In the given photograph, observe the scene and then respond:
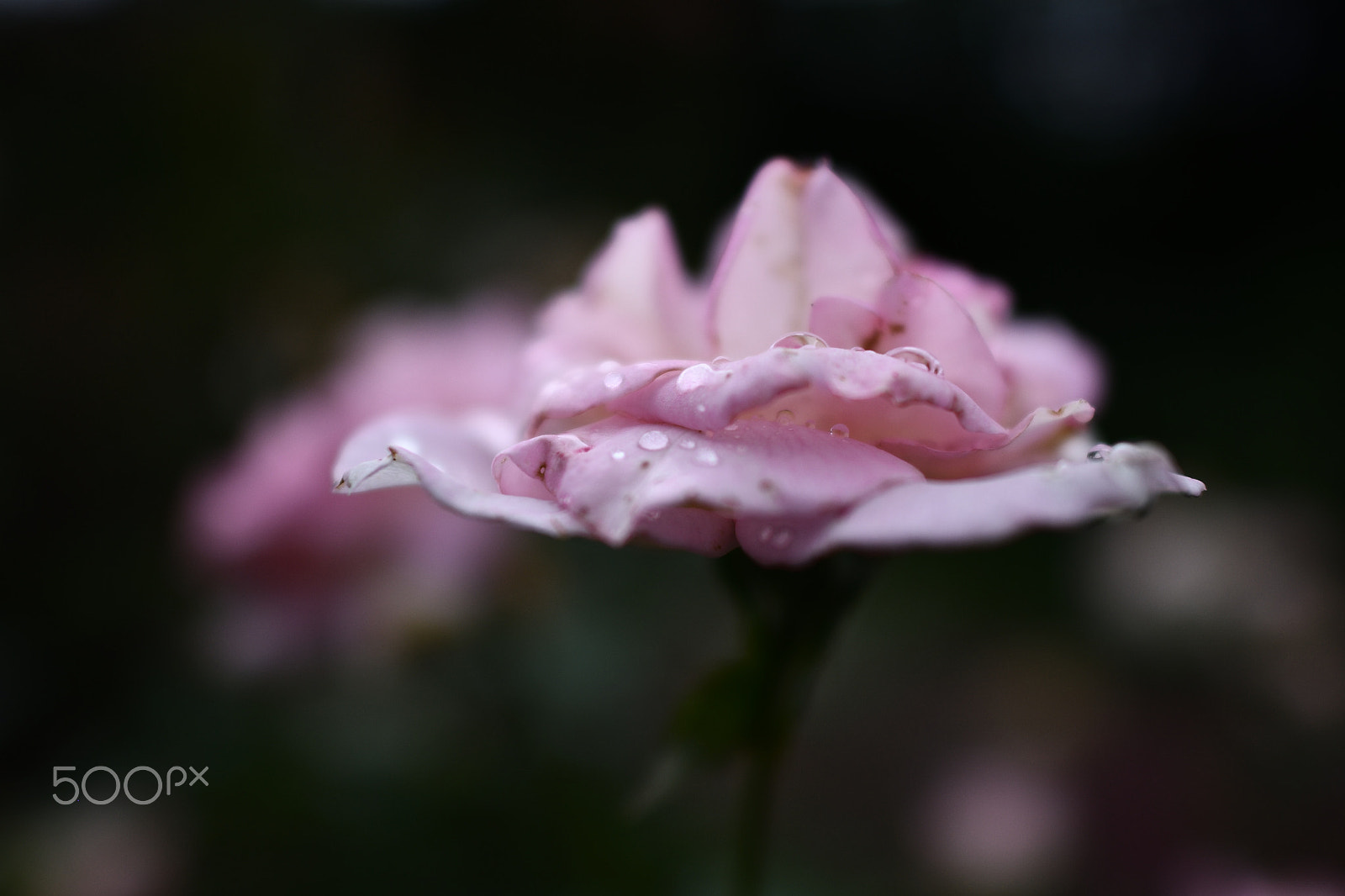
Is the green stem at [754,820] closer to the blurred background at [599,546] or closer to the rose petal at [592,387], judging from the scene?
the blurred background at [599,546]

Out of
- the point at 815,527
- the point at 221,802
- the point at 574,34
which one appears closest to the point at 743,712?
the point at 815,527

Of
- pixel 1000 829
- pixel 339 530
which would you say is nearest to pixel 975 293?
pixel 339 530

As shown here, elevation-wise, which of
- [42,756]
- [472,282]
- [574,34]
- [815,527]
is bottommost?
[42,756]

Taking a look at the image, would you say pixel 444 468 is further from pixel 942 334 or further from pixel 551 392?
pixel 942 334

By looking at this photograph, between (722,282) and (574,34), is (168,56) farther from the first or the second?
(722,282)

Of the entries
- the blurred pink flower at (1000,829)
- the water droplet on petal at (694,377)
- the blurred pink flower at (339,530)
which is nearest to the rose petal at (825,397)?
the water droplet on petal at (694,377)

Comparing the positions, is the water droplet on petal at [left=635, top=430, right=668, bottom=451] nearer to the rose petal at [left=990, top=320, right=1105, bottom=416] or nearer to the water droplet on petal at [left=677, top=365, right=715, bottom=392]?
the water droplet on petal at [left=677, top=365, right=715, bottom=392]
